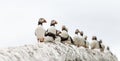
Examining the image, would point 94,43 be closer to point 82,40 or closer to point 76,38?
point 82,40

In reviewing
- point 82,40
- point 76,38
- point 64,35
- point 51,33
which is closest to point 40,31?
point 51,33

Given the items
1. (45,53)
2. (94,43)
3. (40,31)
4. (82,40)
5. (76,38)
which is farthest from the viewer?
(94,43)

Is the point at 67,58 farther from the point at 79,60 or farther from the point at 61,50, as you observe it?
the point at 79,60

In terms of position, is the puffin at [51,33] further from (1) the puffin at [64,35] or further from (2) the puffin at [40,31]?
(1) the puffin at [64,35]

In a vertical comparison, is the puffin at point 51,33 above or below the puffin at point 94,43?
above

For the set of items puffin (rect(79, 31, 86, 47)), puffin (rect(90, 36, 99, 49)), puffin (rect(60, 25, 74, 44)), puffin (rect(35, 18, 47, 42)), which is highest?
puffin (rect(35, 18, 47, 42))

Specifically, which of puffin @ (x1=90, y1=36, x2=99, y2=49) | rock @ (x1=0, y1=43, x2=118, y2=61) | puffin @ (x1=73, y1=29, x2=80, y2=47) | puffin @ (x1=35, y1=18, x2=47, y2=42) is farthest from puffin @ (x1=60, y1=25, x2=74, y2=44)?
puffin @ (x1=90, y1=36, x2=99, y2=49)

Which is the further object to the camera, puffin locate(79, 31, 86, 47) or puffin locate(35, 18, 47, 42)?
puffin locate(79, 31, 86, 47)

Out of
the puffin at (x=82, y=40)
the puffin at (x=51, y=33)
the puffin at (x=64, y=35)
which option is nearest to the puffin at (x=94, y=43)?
the puffin at (x=82, y=40)

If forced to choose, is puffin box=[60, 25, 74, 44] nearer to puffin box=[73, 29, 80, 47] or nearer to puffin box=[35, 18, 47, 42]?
puffin box=[73, 29, 80, 47]

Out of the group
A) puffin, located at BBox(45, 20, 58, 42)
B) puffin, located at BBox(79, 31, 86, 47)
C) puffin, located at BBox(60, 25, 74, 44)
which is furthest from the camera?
puffin, located at BBox(79, 31, 86, 47)

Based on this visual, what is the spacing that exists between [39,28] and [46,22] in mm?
514

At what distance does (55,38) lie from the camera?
87.8 feet

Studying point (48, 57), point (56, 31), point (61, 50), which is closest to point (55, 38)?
point (56, 31)
